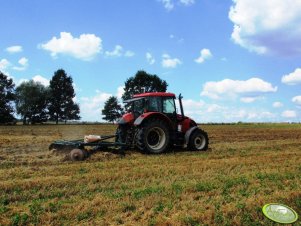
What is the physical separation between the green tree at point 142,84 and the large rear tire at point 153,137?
4470cm

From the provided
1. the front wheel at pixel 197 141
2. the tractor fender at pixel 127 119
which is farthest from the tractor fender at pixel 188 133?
the tractor fender at pixel 127 119

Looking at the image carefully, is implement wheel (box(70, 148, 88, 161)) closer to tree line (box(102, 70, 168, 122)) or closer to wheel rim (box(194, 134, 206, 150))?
wheel rim (box(194, 134, 206, 150))

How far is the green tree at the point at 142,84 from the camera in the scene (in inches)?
2355

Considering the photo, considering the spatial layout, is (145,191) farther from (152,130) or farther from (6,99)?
(6,99)

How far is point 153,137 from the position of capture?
14.1 meters

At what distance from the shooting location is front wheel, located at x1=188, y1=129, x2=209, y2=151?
14672 millimetres

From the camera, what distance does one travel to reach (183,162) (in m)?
11.4

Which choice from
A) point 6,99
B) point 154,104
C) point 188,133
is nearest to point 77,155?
point 154,104

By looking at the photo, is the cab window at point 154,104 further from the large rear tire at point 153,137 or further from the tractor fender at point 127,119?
the tractor fender at point 127,119

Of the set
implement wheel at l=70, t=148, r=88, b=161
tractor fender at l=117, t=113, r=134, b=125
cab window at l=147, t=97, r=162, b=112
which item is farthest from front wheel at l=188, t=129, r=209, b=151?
implement wheel at l=70, t=148, r=88, b=161

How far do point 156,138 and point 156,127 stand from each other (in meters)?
0.50

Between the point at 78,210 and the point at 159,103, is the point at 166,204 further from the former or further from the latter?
the point at 159,103

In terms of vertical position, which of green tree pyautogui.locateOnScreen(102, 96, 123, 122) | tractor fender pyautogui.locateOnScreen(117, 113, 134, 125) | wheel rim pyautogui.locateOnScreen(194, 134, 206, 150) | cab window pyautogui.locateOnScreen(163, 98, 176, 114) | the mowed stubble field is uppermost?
green tree pyautogui.locateOnScreen(102, 96, 123, 122)

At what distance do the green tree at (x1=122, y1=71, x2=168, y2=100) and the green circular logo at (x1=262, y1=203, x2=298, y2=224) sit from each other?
5264 centimetres
